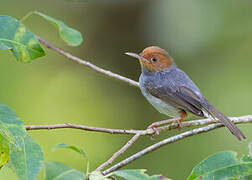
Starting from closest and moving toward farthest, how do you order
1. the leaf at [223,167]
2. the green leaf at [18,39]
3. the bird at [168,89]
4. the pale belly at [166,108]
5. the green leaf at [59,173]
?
the green leaf at [59,173] → the leaf at [223,167] → the green leaf at [18,39] → the bird at [168,89] → the pale belly at [166,108]

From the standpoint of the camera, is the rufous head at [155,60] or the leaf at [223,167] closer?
the leaf at [223,167]

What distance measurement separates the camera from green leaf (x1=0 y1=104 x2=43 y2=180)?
1.64 m

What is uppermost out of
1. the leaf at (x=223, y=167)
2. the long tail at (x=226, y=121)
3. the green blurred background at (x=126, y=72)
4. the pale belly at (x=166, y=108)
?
the green blurred background at (x=126, y=72)

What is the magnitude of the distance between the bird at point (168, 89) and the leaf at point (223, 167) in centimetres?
205

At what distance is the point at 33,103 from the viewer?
22.4 feet

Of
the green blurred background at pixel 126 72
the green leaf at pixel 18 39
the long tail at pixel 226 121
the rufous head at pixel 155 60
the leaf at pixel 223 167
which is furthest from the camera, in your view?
the green blurred background at pixel 126 72

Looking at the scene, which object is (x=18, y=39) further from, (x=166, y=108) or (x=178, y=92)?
(x=178, y=92)

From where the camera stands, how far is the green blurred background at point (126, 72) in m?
6.76

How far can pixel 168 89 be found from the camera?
4809mm

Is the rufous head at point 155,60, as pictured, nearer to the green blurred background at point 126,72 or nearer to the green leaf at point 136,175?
the green blurred background at point 126,72

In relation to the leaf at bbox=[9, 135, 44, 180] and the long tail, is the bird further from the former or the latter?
the leaf at bbox=[9, 135, 44, 180]

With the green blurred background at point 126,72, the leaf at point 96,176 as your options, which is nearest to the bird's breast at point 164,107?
the green blurred background at point 126,72

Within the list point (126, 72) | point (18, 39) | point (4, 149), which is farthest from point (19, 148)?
point (126, 72)

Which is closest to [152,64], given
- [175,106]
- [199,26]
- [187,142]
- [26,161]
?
[175,106]
